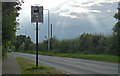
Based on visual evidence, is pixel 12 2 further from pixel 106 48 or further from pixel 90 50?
pixel 90 50

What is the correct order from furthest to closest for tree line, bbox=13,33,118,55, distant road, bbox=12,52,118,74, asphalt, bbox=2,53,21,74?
tree line, bbox=13,33,118,55
distant road, bbox=12,52,118,74
asphalt, bbox=2,53,21,74

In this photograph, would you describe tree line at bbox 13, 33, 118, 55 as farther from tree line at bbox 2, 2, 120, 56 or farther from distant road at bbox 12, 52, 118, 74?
distant road at bbox 12, 52, 118, 74

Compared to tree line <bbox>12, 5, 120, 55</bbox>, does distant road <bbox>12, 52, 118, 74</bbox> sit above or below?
below

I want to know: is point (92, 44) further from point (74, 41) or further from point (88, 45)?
point (74, 41)

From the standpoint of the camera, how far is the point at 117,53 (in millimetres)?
30688

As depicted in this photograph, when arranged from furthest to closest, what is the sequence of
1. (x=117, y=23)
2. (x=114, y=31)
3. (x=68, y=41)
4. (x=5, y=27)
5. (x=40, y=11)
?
(x=68, y=41), (x=114, y=31), (x=117, y=23), (x=5, y=27), (x=40, y=11)

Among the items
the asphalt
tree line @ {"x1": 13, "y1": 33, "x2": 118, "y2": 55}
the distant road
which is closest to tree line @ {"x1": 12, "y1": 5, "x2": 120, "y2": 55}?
tree line @ {"x1": 13, "y1": 33, "x2": 118, "y2": 55}

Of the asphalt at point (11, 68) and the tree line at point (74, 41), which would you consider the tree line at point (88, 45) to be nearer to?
the tree line at point (74, 41)

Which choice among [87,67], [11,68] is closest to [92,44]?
[87,67]

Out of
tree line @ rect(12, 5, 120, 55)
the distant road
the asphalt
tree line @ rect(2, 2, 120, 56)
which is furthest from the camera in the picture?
tree line @ rect(12, 5, 120, 55)


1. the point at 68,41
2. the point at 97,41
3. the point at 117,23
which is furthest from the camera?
the point at 68,41

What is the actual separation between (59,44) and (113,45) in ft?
91.7

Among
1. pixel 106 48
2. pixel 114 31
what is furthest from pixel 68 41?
pixel 114 31

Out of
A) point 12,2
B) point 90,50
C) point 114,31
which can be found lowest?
point 90,50
